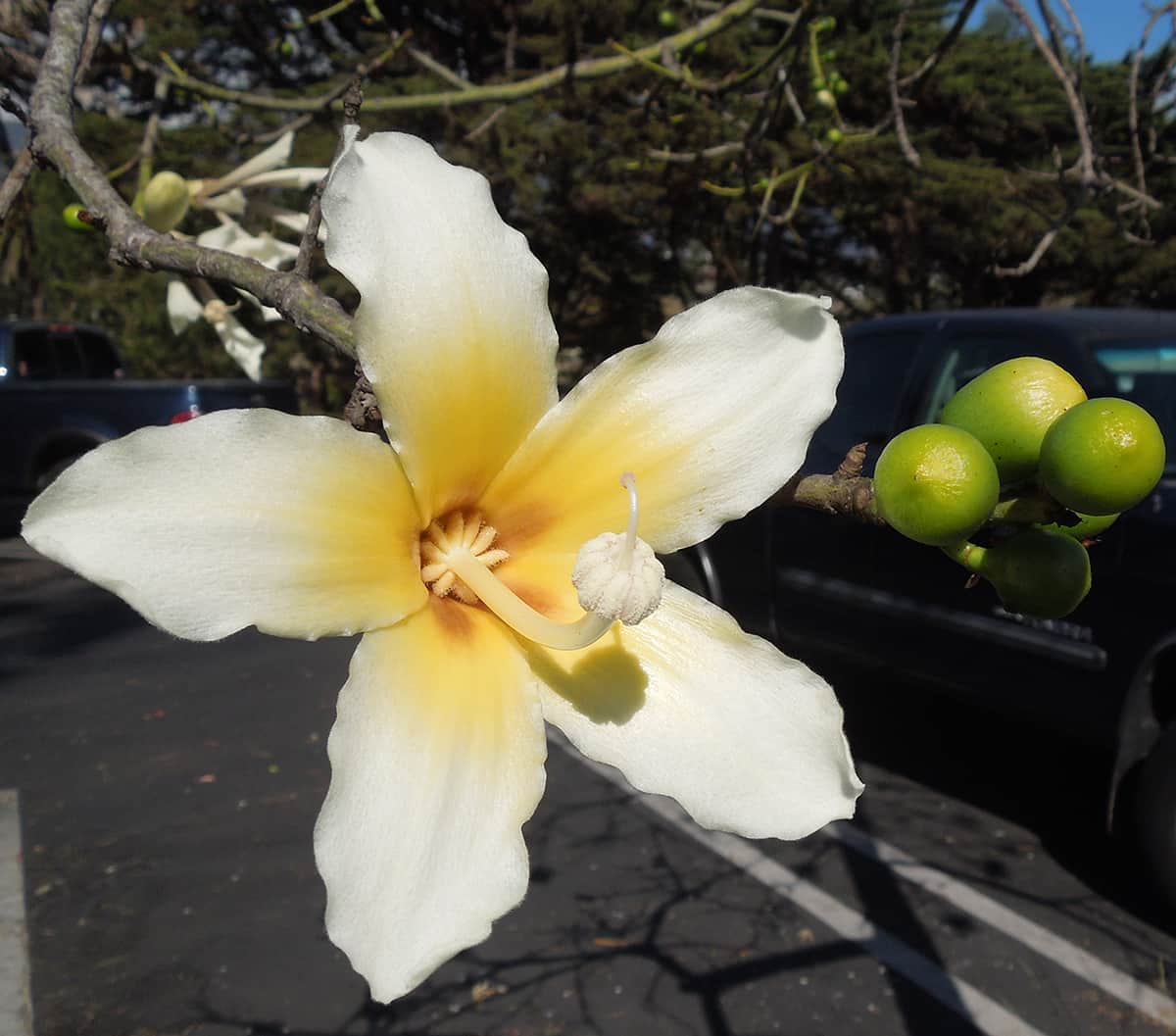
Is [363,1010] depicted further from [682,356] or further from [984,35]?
[984,35]

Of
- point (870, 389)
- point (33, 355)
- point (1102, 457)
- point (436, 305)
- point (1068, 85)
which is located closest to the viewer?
point (1102, 457)

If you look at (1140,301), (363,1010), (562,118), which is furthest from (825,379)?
(1140,301)

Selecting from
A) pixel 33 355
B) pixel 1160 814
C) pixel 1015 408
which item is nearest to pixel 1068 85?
pixel 1015 408

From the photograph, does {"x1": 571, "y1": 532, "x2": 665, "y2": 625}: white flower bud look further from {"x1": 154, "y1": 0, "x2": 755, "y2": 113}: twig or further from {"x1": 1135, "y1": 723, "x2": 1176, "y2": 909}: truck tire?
{"x1": 1135, "y1": 723, "x2": 1176, "y2": 909}: truck tire

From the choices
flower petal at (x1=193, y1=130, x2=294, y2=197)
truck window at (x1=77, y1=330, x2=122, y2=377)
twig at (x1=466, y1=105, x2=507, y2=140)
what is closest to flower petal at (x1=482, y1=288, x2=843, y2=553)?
flower petal at (x1=193, y1=130, x2=294, y2=197)

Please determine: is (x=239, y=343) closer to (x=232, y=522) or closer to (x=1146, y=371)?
(x=232, y=522)

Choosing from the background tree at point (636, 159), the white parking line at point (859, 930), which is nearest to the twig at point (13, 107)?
the white parking line at point (859, 930)
